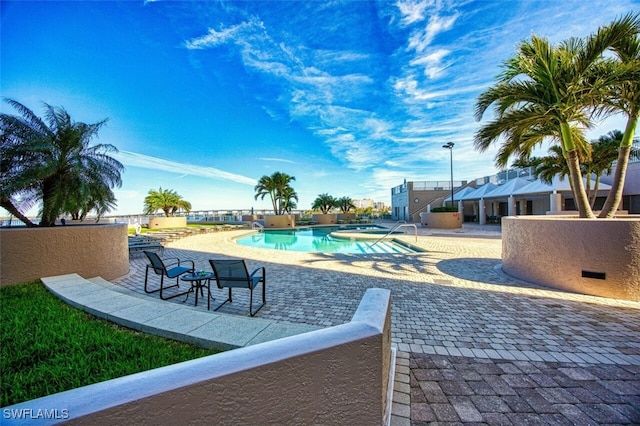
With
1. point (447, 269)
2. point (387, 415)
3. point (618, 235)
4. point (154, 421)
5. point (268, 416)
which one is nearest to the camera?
point (154, 421)

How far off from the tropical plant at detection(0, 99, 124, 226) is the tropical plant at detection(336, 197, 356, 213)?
27238mm

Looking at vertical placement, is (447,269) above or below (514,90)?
below

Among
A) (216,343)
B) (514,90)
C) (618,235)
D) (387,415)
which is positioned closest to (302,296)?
(216,343)

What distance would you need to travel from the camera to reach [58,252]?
5234mm

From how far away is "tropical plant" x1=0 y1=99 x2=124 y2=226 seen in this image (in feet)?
17.6

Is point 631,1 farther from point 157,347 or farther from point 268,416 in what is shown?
point 157,347

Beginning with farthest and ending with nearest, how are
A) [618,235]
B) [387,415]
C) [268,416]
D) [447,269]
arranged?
1. [447,269]
2. [618,235]
3. [387,415]
4. [268,416]

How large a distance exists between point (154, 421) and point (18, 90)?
338 inches

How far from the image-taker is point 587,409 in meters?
2.00

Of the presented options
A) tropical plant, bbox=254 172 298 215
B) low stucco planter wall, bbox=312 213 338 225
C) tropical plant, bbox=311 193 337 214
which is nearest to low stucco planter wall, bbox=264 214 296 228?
tropical plant, bbox=254 172 298 215

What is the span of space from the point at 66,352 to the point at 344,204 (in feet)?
102

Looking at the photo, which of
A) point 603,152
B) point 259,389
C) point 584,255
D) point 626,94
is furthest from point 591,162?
point 259,389

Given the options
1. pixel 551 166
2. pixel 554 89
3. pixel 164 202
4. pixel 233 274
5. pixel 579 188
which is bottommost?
pixel 233 274

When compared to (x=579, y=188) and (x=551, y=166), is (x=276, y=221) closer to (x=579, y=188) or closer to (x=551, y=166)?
(x=579, y=188)
